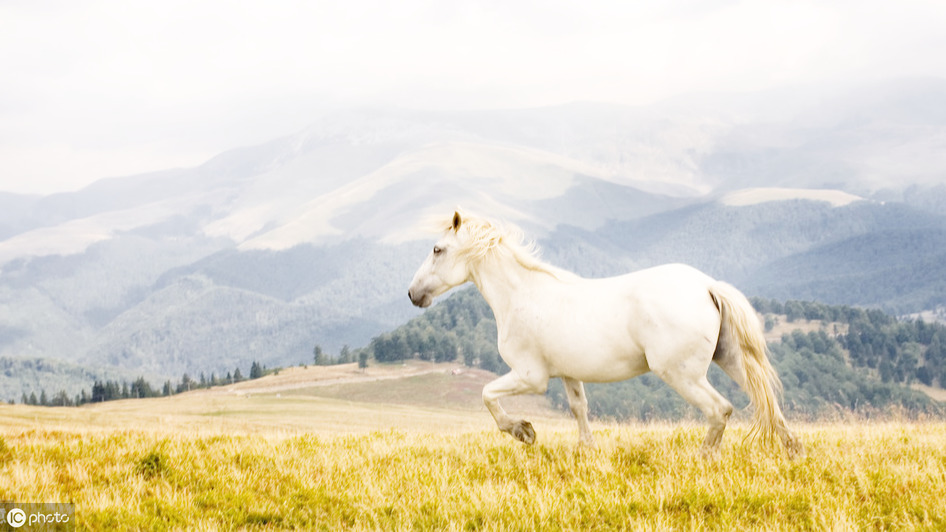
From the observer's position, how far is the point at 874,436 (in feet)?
37.4

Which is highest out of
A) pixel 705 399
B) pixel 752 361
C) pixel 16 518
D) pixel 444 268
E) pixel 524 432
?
pixel 444 268

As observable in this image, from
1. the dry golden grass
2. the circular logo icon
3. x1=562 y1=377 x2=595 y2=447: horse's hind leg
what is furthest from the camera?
x1=562 y1=377 x2=595 y2=447: horse's hind leg

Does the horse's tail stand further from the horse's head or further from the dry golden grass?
the horse's head

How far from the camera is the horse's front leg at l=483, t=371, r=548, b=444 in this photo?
10.0 metres

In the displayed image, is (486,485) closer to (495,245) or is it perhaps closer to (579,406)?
(579,406)

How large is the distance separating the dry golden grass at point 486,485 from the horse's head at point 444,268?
227 centimetres

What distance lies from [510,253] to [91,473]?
6.08 meters

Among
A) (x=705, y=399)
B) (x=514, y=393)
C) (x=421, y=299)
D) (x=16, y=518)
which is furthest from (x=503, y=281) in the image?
(x=16, y=518)

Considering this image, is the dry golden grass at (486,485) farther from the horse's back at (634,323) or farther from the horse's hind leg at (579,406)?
the horse's back at (634,323)

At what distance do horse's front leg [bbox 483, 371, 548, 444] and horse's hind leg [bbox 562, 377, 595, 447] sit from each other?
79cm

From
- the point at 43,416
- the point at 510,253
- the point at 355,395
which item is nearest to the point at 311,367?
the point at 355,395

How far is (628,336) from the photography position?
9555 millimetres

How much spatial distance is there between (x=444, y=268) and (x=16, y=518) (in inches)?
250

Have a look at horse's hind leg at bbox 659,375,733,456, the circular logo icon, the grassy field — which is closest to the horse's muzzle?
the grassy field
